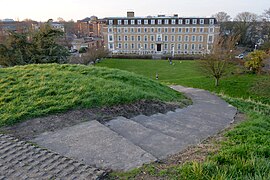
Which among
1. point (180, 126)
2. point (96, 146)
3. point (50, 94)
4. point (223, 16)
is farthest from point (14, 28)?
point (96, 146)

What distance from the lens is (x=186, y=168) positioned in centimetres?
380

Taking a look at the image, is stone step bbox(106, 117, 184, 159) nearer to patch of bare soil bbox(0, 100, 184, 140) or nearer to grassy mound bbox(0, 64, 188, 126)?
patch of bare soil bbox(0, 100, 184, 140)

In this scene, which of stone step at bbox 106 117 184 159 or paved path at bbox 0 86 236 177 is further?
stone step at bbox 106 117 184 159

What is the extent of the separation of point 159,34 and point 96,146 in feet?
190

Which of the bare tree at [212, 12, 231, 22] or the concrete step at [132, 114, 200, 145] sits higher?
the bare tree at [212, 12, 231, 22]

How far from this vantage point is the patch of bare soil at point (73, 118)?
5.72 meters

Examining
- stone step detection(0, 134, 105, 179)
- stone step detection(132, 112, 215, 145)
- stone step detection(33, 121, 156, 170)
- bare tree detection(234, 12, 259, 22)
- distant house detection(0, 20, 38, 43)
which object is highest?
bare tree detection(234, 12, 259, 22)

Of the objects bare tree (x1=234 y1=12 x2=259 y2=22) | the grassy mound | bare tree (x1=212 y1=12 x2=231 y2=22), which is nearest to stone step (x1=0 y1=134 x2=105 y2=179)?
the grassy mound

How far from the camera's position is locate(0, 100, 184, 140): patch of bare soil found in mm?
5719

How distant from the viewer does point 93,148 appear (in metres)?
4.75

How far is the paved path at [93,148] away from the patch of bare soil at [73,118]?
0.31m

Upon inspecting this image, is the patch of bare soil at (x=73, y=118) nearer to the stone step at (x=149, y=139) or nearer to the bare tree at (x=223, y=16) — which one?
the stone step at (x=149, y=139)

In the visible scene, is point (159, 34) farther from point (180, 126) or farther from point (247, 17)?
point (180, 126)

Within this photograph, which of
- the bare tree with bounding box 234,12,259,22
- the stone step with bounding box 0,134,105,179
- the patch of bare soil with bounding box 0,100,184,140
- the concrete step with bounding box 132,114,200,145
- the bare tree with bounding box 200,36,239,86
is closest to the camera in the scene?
the stone step with bounding box 0,134,105,179
